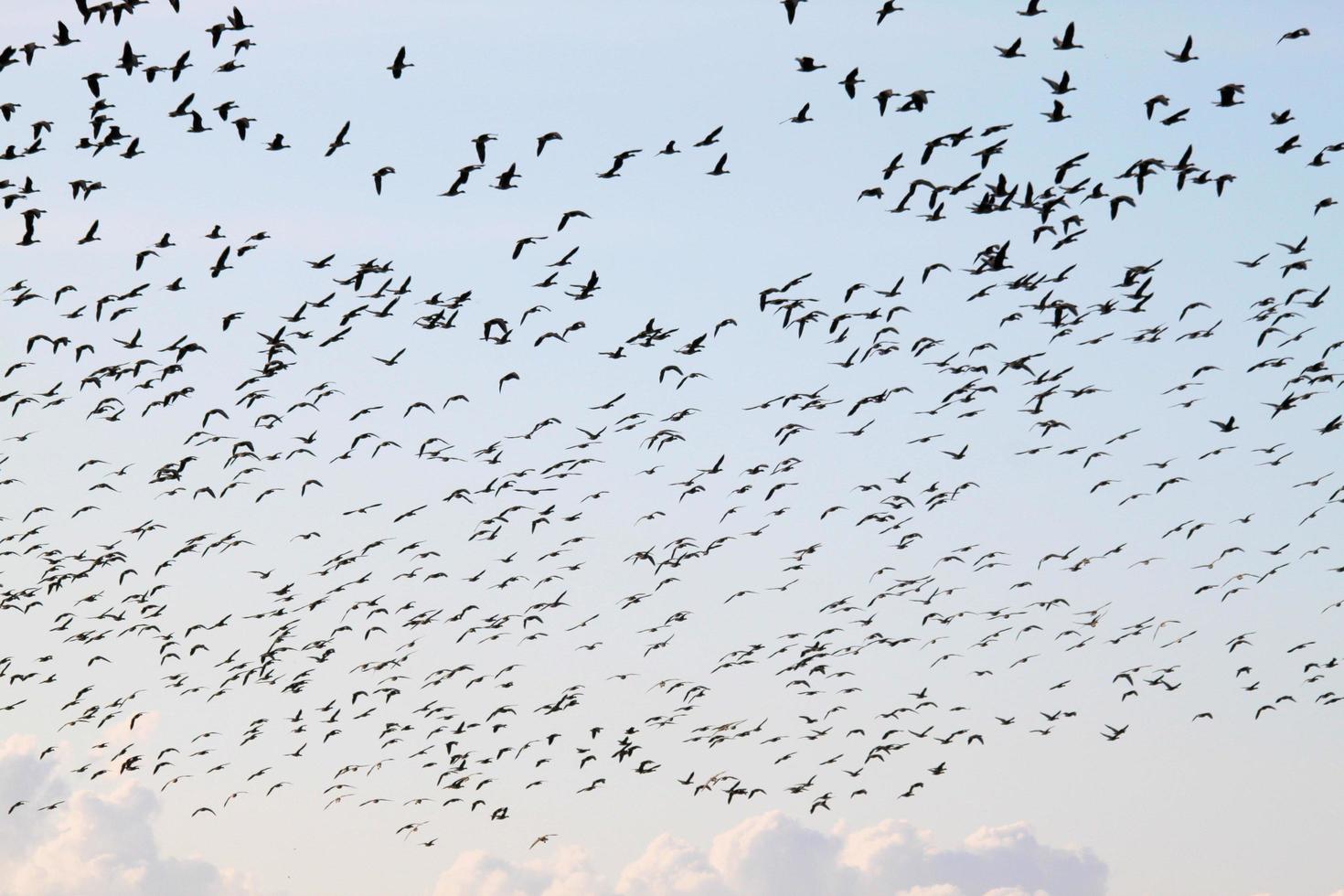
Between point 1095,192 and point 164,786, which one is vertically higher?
point 1095,192

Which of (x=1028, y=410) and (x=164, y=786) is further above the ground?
(x=1028, y=410)

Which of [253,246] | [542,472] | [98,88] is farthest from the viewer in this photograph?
[542,472]

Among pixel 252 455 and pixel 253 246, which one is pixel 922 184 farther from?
pixel 252 455

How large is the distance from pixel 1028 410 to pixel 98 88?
45577 mm

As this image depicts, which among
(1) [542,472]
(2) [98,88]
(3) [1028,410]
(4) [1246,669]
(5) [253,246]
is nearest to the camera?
(2) [98,88]

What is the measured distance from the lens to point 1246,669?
11469 centimetres

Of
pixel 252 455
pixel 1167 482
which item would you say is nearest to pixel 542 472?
pixel 252 455

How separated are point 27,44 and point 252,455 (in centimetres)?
3330

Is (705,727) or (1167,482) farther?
(705,727)

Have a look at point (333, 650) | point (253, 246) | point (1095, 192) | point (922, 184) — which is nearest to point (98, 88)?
point (253, 246)

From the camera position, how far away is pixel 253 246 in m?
85.9

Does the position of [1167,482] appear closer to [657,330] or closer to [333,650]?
[657,330]

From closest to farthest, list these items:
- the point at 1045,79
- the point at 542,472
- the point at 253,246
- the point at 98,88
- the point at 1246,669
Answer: the point at 1045,79
the point at 98,88
the point at 253,246
the point at 542,472
the point at 1246,669

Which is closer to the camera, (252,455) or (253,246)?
(253,246)
